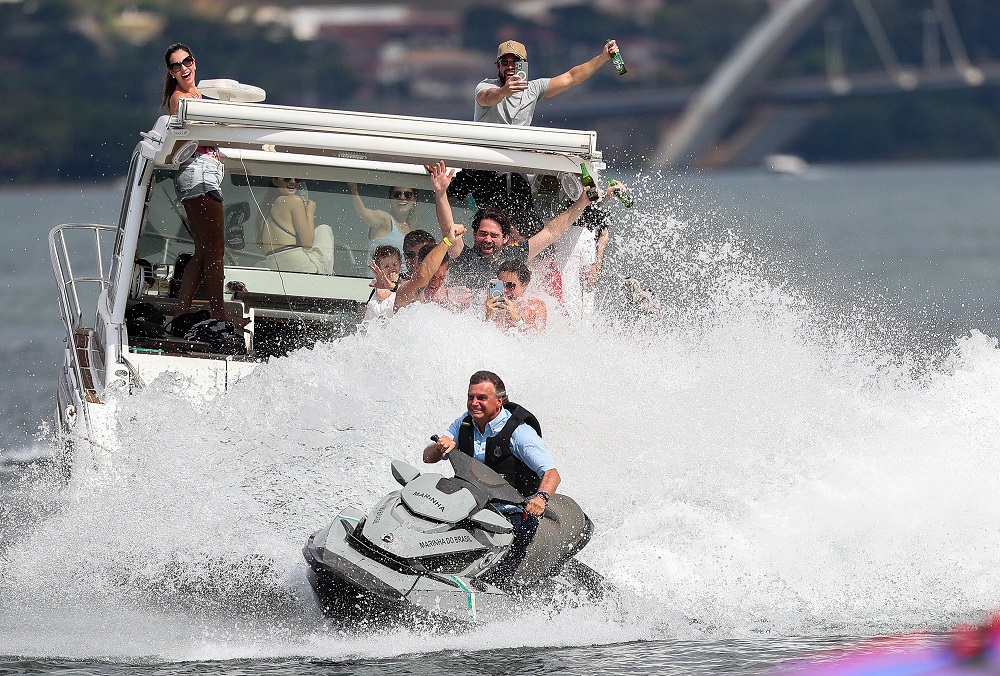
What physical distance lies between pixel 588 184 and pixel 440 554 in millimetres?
3226

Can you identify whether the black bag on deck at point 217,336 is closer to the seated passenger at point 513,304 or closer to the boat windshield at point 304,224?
Result: the boat windshield at point 304,224

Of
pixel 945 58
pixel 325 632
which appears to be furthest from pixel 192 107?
pixel 945 58

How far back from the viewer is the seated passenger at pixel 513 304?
9297 millimetres

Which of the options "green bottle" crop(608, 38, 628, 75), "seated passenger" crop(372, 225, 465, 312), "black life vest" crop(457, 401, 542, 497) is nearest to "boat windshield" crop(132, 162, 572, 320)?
"seated passenger" crop(372, 225, 465, 312)

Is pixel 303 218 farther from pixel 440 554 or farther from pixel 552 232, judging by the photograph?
pixel 440 554

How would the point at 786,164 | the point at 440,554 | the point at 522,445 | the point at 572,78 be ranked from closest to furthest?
the point at 440,554
the point at 522,445
the point at 572,78
the point at 786,164

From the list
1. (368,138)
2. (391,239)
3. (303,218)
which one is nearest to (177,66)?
(368,138)

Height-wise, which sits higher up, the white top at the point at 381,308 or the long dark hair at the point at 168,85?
the long dark hair at the point at 168,85

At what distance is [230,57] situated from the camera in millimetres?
103625

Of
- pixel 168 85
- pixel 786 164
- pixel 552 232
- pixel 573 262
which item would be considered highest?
pixel 786 164

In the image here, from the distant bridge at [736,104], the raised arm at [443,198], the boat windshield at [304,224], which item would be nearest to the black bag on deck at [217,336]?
the boat windshield at [304,224]

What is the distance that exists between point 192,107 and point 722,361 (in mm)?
3721

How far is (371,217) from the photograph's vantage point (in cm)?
1048

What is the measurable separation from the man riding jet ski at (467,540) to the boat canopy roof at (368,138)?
7.59ft
